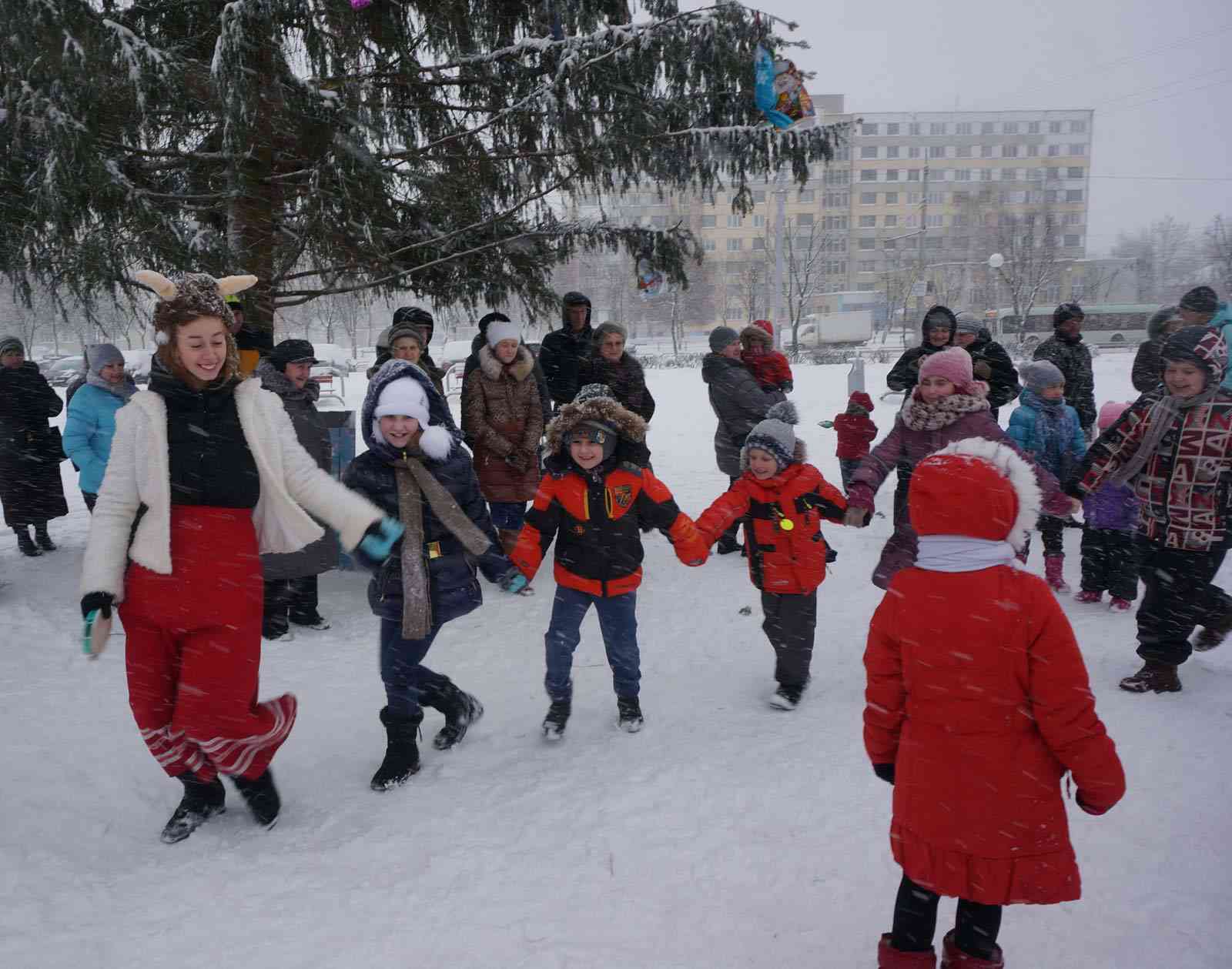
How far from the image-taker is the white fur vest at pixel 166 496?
9.93 ft

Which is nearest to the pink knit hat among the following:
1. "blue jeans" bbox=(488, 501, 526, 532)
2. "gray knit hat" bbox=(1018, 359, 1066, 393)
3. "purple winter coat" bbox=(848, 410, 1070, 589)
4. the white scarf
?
"purple winter coat" bbox=(848, 410, 1070, 589)

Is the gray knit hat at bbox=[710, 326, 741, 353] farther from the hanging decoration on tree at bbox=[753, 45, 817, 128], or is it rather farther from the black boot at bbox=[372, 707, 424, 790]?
the black boot at bbox=[372, 707, 424, 790]

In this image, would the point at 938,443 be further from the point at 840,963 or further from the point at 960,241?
the point at 960,241

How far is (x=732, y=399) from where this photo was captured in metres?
7.51

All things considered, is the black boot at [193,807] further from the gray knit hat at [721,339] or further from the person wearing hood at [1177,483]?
the gray knit hat at [721,339]

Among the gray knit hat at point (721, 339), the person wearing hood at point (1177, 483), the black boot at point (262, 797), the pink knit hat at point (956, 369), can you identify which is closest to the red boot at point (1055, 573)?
the person wearing hood at point (1177, 483)

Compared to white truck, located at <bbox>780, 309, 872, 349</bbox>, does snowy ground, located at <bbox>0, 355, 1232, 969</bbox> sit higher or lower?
higher

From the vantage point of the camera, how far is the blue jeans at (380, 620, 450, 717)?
3721mm

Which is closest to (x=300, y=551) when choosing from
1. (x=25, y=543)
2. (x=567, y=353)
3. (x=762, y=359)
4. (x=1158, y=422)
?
(x=567, y=353)

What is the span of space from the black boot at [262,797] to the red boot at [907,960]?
7.91 feet

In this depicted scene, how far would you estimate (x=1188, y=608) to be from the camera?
14.1ft

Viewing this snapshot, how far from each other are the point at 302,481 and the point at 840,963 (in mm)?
2620

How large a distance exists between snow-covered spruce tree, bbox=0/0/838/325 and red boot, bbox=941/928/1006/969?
5291mm

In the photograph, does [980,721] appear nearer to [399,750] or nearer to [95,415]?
[399,750]
